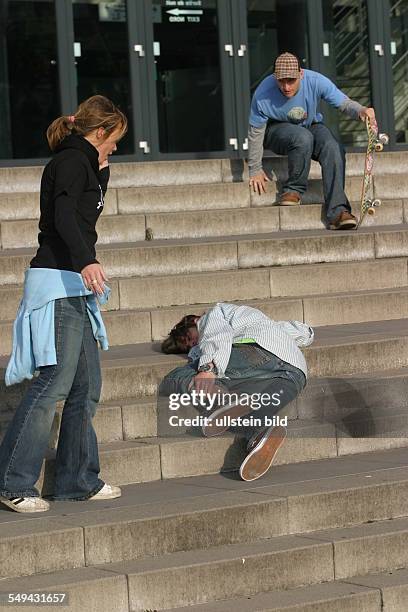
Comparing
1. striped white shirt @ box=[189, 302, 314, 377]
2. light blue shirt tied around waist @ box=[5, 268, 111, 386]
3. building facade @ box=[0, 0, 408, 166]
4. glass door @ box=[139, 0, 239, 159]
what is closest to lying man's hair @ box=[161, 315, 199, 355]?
striped white shirt @ box=[189, 302, 314, 377]

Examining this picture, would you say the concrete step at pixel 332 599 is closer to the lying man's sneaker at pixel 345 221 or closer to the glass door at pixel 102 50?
the lying man's sneaker at pixel 345 221

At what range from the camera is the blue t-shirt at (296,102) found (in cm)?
1055

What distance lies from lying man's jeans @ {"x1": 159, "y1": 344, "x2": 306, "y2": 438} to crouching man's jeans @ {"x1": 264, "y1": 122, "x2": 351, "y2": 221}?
346 cm

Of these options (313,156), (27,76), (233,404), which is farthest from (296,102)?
(233,404)

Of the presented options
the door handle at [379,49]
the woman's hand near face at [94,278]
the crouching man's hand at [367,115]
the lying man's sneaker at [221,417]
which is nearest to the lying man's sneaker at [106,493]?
the lying man's sneaker at [221,417]

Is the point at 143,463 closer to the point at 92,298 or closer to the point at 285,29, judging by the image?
the point at 92,298

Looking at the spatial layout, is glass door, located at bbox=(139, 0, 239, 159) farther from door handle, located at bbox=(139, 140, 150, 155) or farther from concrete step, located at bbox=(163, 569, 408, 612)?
concrete step, located at bbox=(163, 569, 408, 612)

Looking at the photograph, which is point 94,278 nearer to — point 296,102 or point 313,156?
point 313,156

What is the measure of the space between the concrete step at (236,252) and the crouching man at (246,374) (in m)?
1.87

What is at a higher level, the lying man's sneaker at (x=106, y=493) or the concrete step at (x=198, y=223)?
the concrete step at (x=198, y=223)

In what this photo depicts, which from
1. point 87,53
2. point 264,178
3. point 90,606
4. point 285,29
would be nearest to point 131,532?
point 90,606

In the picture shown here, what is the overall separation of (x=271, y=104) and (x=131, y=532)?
5775 mm

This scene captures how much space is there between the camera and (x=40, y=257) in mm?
5812

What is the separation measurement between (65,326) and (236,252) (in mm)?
3567
